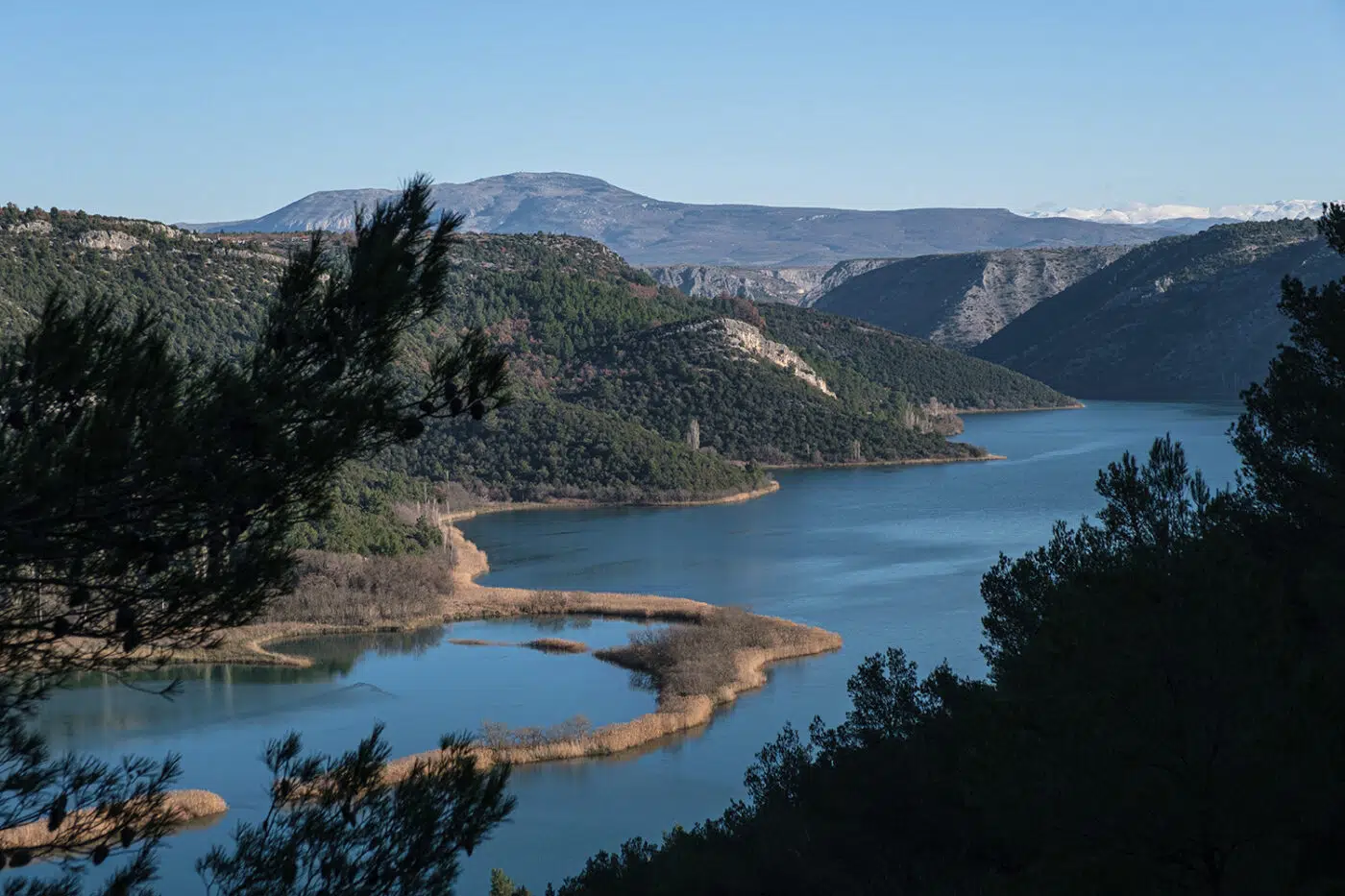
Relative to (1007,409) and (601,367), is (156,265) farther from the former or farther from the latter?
(1007,409)

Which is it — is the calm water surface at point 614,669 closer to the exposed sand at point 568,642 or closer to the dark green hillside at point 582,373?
the exposed sand at point 568,642

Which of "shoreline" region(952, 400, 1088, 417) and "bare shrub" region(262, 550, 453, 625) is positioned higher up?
"shoreline" region(952, 400, 1088, 417)

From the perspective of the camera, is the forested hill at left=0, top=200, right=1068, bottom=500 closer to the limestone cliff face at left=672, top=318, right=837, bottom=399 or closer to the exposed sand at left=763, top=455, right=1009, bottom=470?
the limestone cliff face at left=672, top=318, right=837, bottom=399

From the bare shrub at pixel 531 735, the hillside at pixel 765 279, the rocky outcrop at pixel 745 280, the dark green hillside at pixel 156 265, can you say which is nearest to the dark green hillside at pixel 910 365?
the dark green hillside at pixel 156 265

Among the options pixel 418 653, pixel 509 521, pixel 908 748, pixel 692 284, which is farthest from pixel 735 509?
pixel 692 284

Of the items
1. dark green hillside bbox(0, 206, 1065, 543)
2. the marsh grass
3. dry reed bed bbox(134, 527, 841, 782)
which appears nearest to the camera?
the marsh grass

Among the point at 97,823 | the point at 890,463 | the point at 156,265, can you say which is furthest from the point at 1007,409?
the point at 97,823

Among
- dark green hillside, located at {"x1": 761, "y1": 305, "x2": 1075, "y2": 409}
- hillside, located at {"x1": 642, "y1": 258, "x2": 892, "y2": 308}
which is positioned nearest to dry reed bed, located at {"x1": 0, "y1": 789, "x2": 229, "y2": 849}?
dark green hillside, located at {"x1": 761, "y1": 305, "x2": 1075, "y2": 409}
